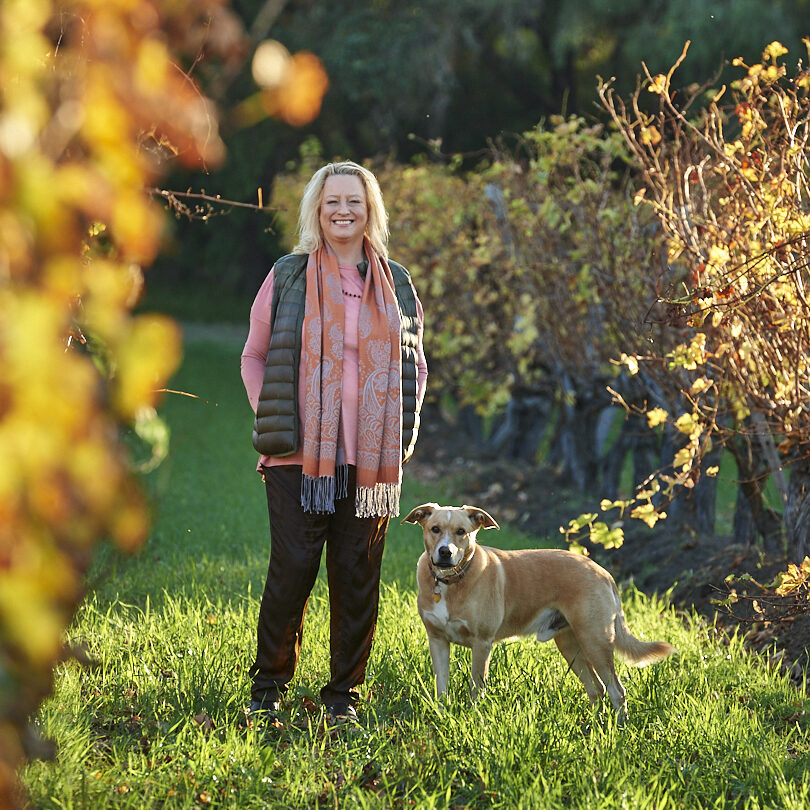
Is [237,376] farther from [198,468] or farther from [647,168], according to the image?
[647,168]

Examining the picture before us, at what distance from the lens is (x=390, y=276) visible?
4.71m

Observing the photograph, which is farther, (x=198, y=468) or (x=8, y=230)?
(x=198, y=468)

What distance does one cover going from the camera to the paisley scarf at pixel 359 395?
441 centimetres

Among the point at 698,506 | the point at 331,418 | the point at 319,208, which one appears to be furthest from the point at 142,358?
the point at 698,506

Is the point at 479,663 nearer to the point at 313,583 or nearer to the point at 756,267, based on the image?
the point at 313,583

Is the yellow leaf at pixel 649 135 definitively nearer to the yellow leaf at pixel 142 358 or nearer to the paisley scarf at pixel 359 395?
the paisley scarf at pixel 359 395

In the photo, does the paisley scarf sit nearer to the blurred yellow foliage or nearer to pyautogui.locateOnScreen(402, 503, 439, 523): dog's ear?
pyautogui.locateOnScreen(402, 503, 439, 523): dog's ear

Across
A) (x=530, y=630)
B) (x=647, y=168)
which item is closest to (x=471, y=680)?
(x=530, y=630)

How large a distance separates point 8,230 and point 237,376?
70.2 ft

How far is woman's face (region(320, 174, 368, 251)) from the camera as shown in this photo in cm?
458

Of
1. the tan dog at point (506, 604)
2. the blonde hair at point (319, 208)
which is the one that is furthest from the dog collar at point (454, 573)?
the blonde hair at point (319, 208)

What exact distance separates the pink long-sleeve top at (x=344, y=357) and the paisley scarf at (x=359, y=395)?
1.3 inches

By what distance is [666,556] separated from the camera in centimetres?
808

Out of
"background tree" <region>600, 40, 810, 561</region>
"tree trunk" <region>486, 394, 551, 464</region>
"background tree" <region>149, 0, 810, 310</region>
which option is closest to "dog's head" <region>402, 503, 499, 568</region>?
"background tree" <region>600, 40, 810, 561</region>
